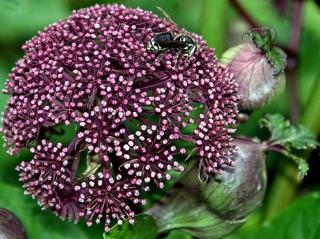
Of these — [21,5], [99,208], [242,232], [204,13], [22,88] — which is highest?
[21,5]

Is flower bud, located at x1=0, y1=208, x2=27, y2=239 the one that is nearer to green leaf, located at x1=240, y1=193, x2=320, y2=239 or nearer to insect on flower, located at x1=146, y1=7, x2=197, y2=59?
insect on flower, located at x1=146, y1=7, x2=197, y2=59

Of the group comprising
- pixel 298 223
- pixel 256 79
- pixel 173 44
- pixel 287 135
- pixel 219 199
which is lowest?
pixel 298 223

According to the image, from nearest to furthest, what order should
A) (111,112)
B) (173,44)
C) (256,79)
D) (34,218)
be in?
(111,112) → (173,44) → (256,79) → (34,218)

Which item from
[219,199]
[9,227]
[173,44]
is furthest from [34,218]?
[173,44]

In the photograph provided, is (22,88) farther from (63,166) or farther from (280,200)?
(280,200)

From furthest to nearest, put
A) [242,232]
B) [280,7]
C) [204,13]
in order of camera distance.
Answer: [280,7]
[242,232]
[204,13]

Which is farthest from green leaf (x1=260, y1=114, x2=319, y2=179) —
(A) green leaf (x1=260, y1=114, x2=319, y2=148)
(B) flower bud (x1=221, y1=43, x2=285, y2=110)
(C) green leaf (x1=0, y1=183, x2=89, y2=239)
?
(C) green leaf (x1=0, y1=183, x2=89, y2=239)

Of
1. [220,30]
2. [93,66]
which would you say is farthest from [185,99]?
[220,30]

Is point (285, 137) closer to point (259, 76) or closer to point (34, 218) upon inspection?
point (259, 76)
